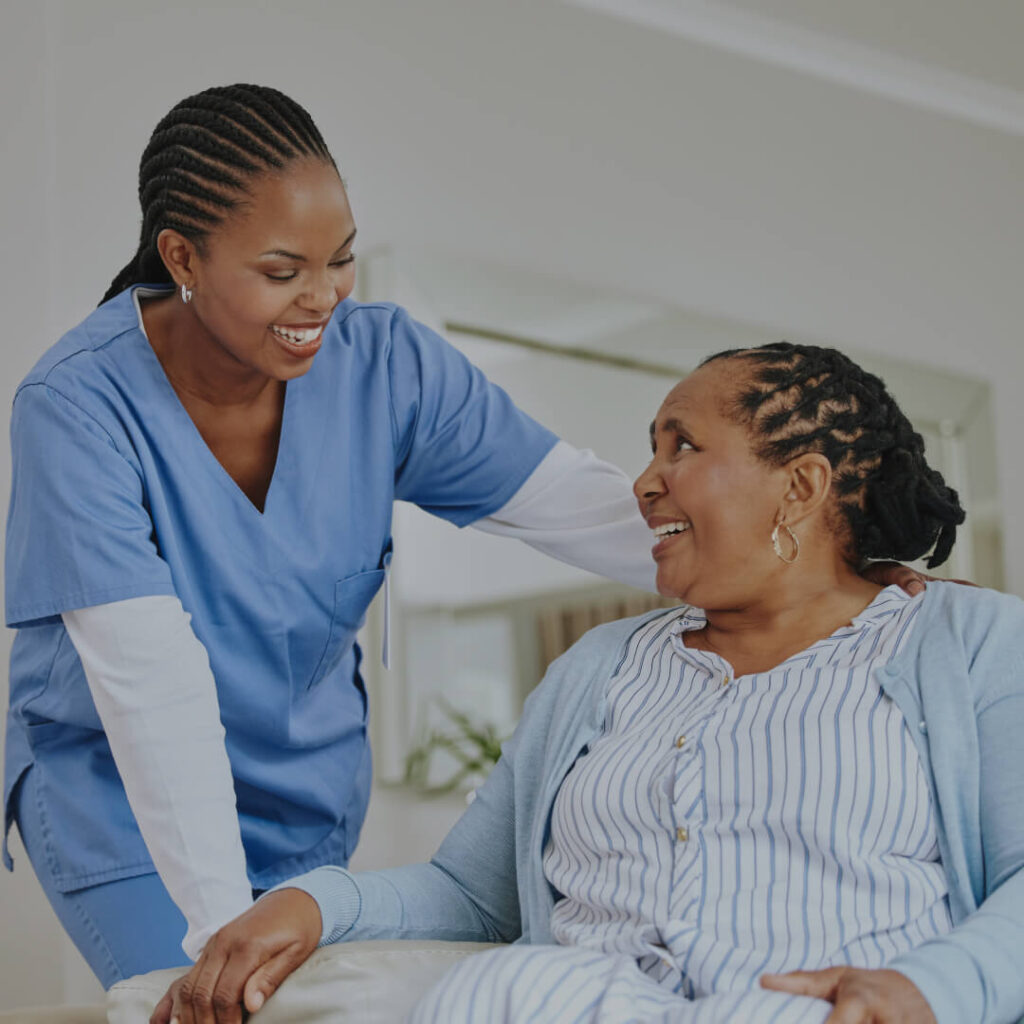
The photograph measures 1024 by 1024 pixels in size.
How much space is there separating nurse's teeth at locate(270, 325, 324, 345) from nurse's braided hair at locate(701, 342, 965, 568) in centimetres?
41

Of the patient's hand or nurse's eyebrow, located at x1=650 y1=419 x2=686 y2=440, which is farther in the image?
nurse's eyebrow, located at x1=650 y1=419 x2=686 y2=440

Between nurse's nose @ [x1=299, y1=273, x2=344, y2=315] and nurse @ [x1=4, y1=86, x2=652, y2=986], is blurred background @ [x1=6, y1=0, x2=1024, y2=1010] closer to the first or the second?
nurse @ [x1=4, y1=86, x2=652, y2=986]

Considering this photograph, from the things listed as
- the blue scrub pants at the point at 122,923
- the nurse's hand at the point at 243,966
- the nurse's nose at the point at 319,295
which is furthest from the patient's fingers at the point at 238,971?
the nurse's nose at the point at 319,295

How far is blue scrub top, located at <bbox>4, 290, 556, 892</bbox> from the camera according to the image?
1354mm

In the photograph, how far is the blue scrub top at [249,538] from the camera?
135 cm

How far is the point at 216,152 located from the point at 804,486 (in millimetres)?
662

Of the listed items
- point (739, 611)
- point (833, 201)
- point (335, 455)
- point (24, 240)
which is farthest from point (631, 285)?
point (739, 611)

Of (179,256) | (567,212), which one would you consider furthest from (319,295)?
(567,212)

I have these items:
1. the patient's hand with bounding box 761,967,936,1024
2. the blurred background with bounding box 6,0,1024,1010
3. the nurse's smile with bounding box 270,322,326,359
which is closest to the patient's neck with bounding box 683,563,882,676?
the patient's hand with bounding box 761,967,936,1024

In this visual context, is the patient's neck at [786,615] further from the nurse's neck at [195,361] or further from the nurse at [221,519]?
the nurse's neck at [195,361]

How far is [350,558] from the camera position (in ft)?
5.14

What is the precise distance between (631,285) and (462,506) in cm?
149

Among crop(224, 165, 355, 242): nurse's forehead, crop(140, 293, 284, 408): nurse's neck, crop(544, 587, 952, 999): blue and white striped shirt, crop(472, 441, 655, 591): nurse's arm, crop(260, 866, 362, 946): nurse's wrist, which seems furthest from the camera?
crop(472, 441, 655, 591): nurse's arm

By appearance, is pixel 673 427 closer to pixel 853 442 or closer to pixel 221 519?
pixel 853 442
